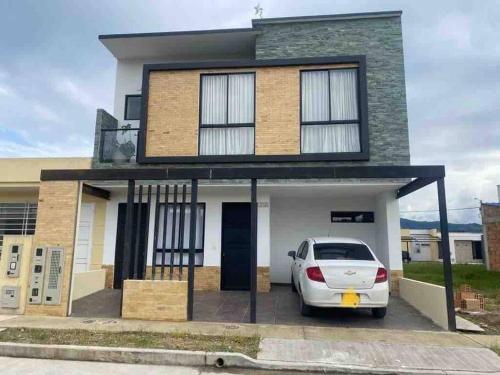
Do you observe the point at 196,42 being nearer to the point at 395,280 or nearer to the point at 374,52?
the point at 374,52

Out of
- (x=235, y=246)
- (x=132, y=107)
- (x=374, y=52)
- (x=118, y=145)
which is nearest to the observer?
(x=374, y=52)

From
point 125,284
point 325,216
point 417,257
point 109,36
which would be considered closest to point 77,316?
point 125,284

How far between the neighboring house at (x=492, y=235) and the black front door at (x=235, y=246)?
14425 millimetres

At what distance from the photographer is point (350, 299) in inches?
270

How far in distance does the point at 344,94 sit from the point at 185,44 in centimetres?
555

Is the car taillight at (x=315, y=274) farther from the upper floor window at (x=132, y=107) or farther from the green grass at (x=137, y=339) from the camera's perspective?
the upper floor window at (x=132, y=107)

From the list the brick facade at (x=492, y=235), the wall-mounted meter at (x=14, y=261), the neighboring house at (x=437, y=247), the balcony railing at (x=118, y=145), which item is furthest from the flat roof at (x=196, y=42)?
the neighboring house at (x=437, y=247)

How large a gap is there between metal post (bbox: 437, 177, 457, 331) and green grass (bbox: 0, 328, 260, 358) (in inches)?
140

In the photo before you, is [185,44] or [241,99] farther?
[185,44]

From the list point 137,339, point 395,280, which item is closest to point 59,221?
point 137,339

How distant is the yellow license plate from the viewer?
6.86 metres

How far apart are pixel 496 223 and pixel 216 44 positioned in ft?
53.5

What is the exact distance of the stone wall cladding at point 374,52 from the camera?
10.5m

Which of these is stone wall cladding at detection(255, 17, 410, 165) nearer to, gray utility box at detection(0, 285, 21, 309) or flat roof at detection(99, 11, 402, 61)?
flat roof at detection(99, 11, 402, 61)
